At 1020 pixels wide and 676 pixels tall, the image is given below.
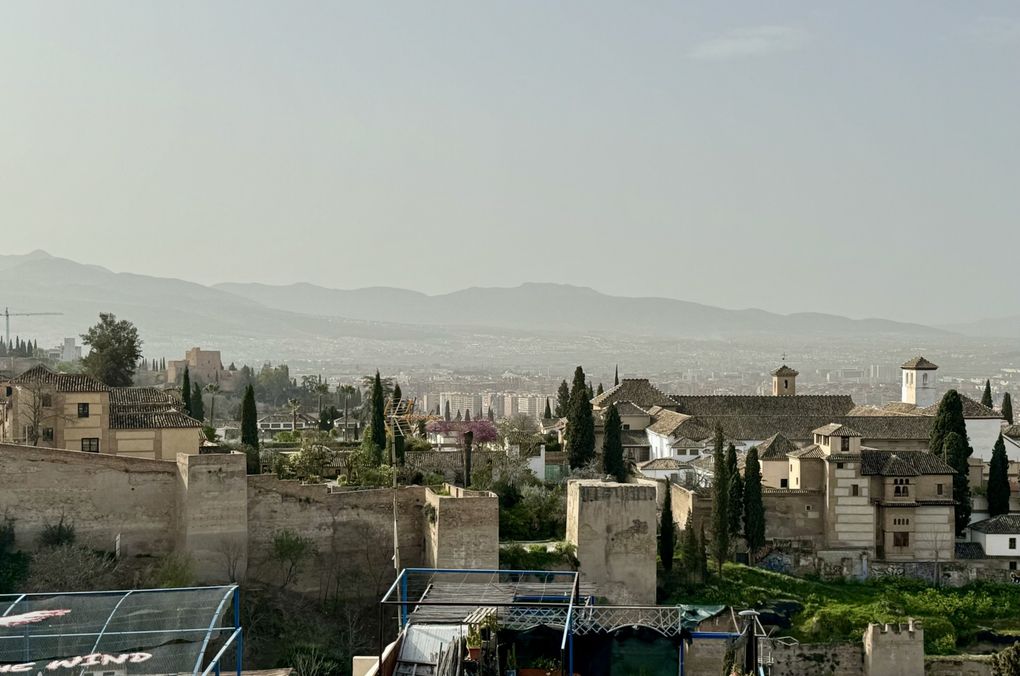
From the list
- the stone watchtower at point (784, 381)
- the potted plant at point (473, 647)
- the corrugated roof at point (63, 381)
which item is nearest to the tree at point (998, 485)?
the stone watchtower at point (784, 381)

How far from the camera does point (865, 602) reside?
2745 centimetres

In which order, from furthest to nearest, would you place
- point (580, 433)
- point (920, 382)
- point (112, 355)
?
point (920, 382) → point (112, 355) → point (580, 433)

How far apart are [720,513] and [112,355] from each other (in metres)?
17.8

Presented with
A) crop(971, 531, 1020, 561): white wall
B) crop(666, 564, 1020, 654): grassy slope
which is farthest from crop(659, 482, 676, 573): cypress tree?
crop(971, 531, 1020, 561): white wall

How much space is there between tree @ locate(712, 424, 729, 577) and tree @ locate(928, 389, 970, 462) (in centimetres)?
714

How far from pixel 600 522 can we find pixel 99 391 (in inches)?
428

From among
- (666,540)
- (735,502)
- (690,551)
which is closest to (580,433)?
(735,502)

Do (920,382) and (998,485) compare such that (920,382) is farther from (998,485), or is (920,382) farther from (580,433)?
(580,433)

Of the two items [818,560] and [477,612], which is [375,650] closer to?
[477,612]

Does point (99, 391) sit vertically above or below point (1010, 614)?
above

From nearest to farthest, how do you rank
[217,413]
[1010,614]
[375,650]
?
[375,650] < [1010,614] < [217,413]

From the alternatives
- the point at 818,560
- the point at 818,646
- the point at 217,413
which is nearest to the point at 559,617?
the point at 818,646

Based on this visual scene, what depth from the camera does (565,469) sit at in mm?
31828

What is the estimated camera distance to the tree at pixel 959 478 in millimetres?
30516
